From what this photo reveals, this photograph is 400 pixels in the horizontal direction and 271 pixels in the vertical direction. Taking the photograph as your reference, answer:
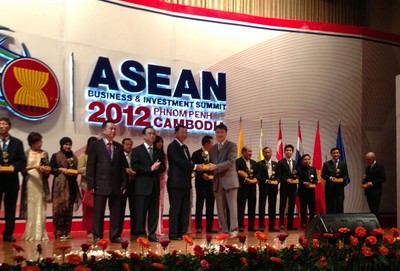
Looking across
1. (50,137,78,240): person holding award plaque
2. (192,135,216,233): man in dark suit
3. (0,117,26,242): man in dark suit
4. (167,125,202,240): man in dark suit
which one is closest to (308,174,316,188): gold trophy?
(192,135,216,233): man in dark suit

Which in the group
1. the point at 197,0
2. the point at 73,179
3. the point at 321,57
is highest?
the point at 197,0

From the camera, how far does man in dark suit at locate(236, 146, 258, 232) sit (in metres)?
8.43

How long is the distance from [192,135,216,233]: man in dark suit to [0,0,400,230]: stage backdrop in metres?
1.12

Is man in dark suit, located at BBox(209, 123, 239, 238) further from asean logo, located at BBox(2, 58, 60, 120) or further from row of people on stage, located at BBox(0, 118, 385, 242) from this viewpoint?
asean logo, located at BBox(2, 58, 60, 120)

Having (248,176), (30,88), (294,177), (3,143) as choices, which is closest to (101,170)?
(3,143)

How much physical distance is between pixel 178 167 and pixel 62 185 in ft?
4.84

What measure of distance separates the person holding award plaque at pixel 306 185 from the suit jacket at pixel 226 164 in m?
2.49

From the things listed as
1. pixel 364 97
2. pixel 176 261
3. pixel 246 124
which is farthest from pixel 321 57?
pixel 176 261

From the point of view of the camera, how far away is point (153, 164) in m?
6.50

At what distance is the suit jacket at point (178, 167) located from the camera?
21.8 ft

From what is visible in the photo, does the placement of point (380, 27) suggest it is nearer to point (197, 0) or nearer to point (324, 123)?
point (324, 123)

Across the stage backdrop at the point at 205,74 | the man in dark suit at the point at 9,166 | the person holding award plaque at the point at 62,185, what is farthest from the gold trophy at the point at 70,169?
the stage backdrop at the point at 205,74

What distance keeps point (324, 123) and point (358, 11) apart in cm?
310

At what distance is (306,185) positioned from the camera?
9.11m
